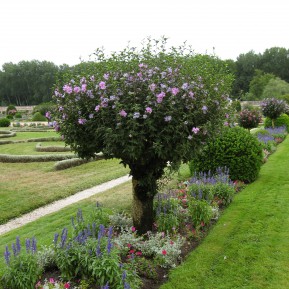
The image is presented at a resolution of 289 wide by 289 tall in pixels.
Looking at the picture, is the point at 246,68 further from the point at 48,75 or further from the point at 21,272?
the point at 21,272

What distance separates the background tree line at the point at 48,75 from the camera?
74.6m

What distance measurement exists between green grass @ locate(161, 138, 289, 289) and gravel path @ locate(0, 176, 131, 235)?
258 cm

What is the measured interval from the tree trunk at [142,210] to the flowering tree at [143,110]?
385mm

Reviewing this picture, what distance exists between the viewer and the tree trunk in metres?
5.34

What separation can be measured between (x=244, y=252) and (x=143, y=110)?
2633mm

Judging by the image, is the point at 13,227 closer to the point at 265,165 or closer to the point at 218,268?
the point at 218,268

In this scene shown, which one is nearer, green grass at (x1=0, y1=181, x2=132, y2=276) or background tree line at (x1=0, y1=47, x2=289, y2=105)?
green grass at (x1=0, y1=181, x2=132, y2=276)

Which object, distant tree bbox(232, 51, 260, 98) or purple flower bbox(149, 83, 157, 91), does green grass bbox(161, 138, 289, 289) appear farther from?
distant tree bbox(232, 51, 260, 98)

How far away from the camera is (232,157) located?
29.4 feet

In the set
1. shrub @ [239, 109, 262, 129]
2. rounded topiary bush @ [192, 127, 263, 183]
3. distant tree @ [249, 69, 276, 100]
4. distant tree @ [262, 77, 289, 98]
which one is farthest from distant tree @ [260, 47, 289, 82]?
rounded topiary bush @ [192, 127, 263, 183]

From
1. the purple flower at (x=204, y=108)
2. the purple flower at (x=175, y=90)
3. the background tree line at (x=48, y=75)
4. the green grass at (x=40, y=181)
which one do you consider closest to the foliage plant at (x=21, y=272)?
the purple flower at (x=175, y=90)

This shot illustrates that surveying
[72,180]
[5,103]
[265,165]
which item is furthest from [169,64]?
[5,103]

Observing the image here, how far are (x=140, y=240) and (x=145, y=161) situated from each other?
1.31 meters

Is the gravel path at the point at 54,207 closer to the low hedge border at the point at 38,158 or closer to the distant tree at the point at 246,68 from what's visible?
the low hedge border at the point at 38,158
